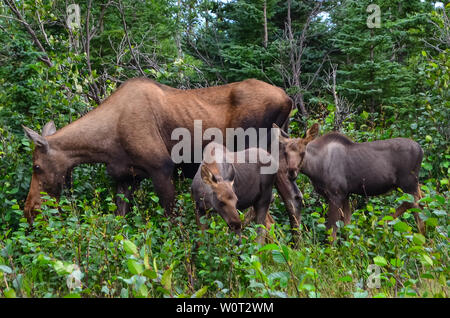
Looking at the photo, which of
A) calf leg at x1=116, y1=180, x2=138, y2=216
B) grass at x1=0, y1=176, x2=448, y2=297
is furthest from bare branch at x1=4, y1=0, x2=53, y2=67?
grass at x1=0, y1=176, x2=448, y2=297

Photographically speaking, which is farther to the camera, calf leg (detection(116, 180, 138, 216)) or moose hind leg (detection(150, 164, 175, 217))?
calf leg (detection(116, 180, 138, 216))

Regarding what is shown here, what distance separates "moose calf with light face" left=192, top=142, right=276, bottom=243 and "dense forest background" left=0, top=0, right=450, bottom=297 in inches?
10.5

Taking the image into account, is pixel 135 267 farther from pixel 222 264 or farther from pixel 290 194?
pixel 290 194

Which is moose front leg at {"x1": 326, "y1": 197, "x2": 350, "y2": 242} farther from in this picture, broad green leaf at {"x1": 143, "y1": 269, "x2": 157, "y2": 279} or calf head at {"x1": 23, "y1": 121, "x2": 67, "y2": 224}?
broad green leaf at {"x1": 143, "y1": 269, "x2": 157, "y2": 279}

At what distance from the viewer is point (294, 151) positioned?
661 cm

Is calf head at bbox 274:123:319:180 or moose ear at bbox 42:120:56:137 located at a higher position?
moose ear at bbox 42:120:56:137

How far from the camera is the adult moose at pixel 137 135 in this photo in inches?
273

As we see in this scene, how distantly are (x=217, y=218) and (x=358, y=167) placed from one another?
243 cm

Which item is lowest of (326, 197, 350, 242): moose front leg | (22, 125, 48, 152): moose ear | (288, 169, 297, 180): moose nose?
(326, 197, 350, 242): moose front leg

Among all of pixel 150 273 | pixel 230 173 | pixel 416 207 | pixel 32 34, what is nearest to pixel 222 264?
pixel 150 273

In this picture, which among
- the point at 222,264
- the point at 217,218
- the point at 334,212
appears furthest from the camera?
the point at 334,212

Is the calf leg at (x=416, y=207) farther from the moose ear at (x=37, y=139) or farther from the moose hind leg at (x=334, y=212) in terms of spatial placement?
the moose ear at (x=37, y=139)

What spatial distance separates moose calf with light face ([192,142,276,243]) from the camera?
4.94 metres

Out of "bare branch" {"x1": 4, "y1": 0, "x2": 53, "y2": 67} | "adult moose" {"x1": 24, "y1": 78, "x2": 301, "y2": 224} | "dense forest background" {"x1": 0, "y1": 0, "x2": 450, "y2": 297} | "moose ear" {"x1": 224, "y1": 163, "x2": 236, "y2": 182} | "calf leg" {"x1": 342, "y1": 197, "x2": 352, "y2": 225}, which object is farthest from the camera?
"bare branch" {"x1": 4, "y1": 0, "x2": 53, "y2": 67}
